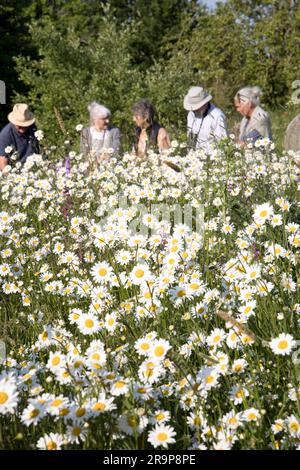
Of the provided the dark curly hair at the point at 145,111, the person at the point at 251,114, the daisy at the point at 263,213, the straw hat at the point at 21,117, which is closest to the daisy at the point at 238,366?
the daisy at the point at 263,213

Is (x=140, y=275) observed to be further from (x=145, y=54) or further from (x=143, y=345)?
(x=145, y=54)

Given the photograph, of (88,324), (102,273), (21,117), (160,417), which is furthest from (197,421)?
(21,117)

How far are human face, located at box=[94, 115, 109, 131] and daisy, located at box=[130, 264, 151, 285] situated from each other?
4818 millimetres

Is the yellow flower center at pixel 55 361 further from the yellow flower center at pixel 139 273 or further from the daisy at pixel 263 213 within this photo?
the daisy at pixel 263 213

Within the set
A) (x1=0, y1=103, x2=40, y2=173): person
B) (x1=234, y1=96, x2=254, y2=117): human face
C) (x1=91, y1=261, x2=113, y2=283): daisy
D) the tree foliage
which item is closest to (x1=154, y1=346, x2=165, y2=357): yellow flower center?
(x1=91, y1=261, x2=113, y2=283): daisy

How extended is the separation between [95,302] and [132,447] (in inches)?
36.0

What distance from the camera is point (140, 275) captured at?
219 cm

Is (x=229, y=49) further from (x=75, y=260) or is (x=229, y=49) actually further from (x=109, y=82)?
(x=75, y=260)

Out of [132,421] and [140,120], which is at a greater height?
[140,120]

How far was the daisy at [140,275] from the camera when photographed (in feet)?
7.04

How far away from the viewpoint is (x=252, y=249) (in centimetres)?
238

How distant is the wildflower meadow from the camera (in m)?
1.40

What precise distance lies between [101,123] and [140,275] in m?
4.89
